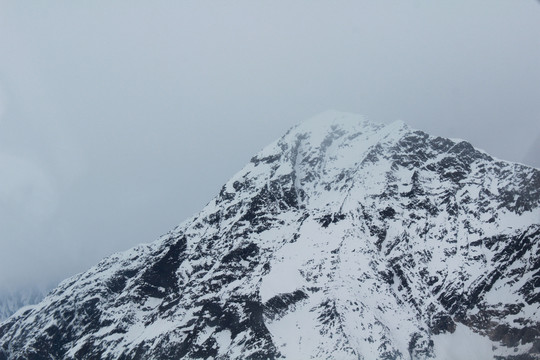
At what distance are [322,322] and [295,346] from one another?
32.7ft

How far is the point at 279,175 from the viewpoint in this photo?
198250 millimetres

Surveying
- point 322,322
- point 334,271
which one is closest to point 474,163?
point 334,271

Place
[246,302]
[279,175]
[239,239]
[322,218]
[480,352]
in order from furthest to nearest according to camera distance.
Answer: [279,175] → [239,239] → [322,218] → [246,302] → [480,352]

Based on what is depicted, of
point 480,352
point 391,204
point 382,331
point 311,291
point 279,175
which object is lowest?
point 480,352

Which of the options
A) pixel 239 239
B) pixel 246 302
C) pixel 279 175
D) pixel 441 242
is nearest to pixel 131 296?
pixel 239 239

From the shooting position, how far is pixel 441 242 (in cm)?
15250

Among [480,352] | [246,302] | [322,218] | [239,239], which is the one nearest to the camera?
[480,352]

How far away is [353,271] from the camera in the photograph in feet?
468

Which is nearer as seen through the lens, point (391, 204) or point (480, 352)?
point (480, 352)

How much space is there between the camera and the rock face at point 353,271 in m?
130

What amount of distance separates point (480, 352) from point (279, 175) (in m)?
101

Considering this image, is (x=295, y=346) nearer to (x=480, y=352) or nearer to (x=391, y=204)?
(x=480, y=352)

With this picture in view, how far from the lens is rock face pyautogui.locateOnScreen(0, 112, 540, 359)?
425 feet

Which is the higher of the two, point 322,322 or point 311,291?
point 311,291
